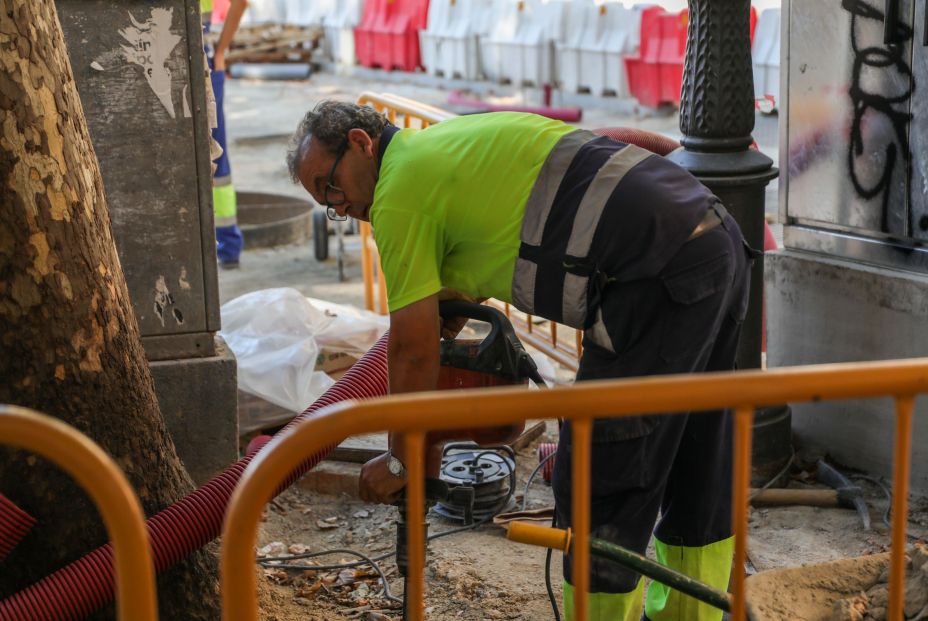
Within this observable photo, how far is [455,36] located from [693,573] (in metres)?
14.8

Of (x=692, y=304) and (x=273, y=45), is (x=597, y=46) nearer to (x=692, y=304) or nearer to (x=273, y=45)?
(x=273, y=45)

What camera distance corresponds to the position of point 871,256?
4855mm

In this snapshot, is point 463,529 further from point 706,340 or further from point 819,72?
point 819,72

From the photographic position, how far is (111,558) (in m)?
3.28

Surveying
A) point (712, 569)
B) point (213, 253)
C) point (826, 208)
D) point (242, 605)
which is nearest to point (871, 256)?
point (826, 208)

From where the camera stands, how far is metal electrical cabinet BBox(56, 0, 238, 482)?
4363 mm

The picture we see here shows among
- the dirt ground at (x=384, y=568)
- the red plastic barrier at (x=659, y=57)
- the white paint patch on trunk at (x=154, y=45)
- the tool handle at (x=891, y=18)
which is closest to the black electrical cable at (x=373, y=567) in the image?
the dirt ground at (x=384, y=568)

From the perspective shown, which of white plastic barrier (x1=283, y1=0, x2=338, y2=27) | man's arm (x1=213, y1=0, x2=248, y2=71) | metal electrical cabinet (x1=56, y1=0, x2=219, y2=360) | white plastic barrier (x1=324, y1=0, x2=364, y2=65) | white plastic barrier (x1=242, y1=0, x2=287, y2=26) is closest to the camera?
metal electrical cabinet (x1=56, y1=0, x2=219, y2=360)

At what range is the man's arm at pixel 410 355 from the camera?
2.94 metres

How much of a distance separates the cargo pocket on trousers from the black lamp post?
1605mm

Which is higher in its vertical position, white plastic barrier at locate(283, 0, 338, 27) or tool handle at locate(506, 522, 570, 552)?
white plastic barrier at locate(283, 0, 338, 27)

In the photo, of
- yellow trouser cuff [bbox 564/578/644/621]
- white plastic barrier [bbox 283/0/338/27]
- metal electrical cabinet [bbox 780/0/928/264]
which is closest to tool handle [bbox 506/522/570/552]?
yellow trouser cuff [bbox 564/578/644/621]

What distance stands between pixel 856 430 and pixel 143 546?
375 centimetres

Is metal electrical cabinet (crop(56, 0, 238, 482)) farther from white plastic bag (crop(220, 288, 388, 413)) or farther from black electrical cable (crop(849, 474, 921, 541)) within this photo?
black electrical cable (crop(849, 474, 921, 541))
